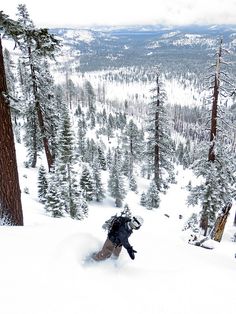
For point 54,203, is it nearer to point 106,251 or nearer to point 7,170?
point 7,170

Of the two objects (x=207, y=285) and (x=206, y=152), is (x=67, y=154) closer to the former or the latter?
(x=206, y=152)

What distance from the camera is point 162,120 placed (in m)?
27.9

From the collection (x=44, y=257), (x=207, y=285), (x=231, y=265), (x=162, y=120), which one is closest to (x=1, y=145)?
(x=44, y=257)

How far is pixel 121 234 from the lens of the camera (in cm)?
587

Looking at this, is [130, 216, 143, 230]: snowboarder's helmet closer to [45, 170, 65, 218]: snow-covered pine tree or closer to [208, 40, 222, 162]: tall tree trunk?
[208, 40, 222, 162]: tall tree trunk

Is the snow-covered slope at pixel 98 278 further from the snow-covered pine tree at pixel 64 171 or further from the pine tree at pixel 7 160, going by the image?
the snow-covered pine tree at pixel 64 171

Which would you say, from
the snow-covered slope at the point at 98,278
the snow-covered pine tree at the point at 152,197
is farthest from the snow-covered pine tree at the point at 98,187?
the snow-covered slope at the point at 98,278

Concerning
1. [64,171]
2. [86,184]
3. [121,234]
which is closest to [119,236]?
[121,234]

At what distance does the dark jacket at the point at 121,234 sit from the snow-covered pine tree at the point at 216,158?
11509 mm

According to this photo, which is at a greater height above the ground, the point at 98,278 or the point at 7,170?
the point at 7,170

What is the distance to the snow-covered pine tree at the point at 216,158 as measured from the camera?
1612 centimetres

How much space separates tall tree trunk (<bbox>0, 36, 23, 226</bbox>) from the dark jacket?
109 inches

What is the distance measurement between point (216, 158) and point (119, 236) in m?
13.2

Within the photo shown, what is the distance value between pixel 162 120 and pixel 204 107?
10.8m
